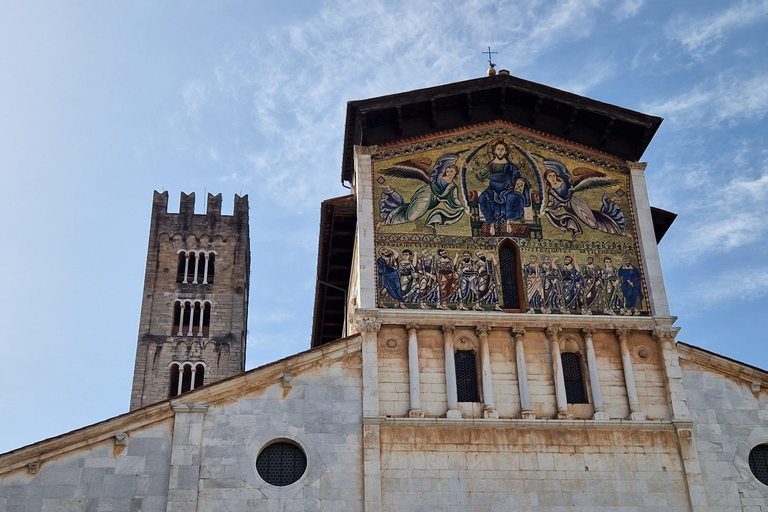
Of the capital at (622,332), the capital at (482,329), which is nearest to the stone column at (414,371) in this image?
the capital at (482,329)

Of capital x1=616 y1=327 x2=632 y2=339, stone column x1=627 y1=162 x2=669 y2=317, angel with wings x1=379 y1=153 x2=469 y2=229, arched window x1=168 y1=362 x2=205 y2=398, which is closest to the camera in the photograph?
capital x1=616 y1=327 x2=632 y2=339

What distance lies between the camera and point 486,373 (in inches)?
802

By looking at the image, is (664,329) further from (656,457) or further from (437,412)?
(437,412)

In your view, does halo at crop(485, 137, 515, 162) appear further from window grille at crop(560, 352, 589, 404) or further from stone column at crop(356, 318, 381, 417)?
stone column at crop(356, 318, 381, 417)

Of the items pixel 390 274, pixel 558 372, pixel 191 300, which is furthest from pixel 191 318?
pixel 558 372

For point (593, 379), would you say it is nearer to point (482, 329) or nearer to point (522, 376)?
point (522, 376)

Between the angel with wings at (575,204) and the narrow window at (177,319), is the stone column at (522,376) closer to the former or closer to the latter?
the angel with wings at (575,204)

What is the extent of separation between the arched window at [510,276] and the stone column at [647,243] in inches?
119

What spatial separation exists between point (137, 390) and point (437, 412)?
136 ft

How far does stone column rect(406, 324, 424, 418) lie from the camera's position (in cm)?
1986

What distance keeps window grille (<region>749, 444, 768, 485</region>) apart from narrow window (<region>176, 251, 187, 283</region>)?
4904cm

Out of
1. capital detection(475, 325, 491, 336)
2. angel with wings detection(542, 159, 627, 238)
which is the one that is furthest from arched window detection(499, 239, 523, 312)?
angel with wings detection(542, 159, 627, 238)

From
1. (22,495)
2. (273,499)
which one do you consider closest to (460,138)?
(273,499)

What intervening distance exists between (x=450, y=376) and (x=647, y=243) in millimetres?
6128
